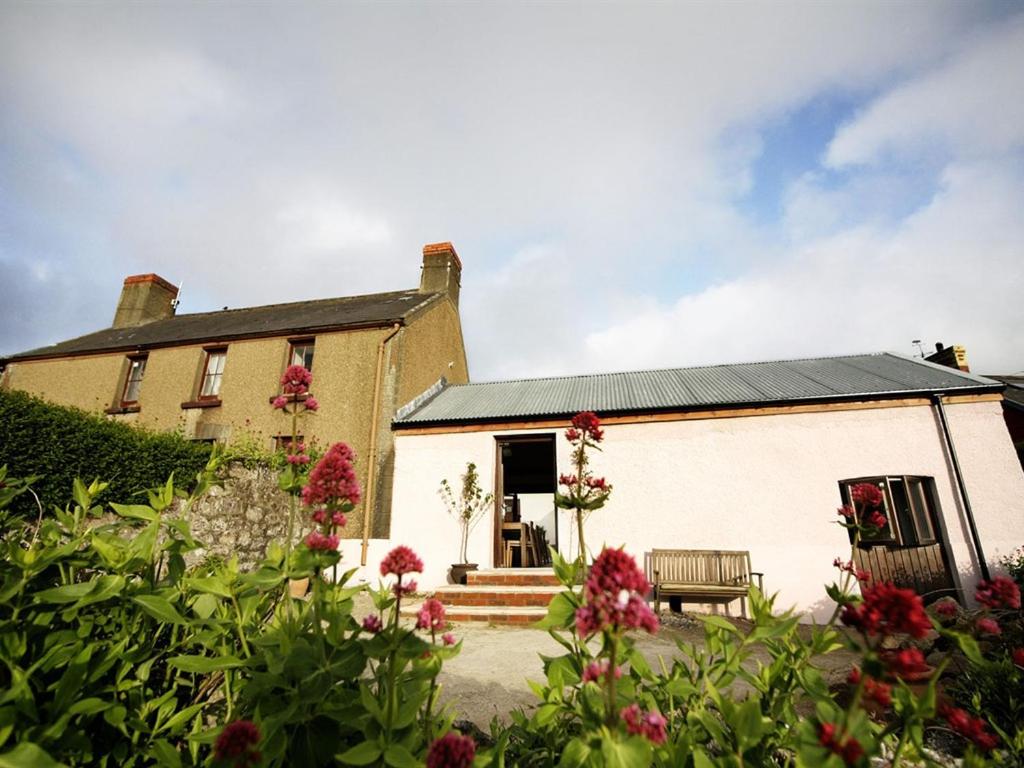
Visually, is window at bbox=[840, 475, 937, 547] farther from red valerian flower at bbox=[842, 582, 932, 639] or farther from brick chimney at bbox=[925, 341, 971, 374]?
red valerian flower at bbox=[842, 582, 932, 639]

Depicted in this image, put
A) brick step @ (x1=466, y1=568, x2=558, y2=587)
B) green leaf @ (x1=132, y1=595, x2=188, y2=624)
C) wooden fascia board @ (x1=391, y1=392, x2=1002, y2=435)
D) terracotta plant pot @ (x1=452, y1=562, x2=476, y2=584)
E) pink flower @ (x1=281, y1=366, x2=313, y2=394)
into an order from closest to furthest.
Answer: green leaf @ (x1=132, y1=595, x2=188, y2=624) → pink flower @ (x1=281, y1=366, x2=313, y2=394) → brick step @ (x1=466, y1=568, x2=558, y2=587) → wooden fascia board @ (x1=391, y1=392, x2=1002, y2=435) → terracotta plant pot @ (x1=452, y1=562, x2=476, y2=584)

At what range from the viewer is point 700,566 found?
8125 millimetres

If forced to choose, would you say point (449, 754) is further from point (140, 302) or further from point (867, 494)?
point (140, 302)

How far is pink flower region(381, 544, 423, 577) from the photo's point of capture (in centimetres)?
140

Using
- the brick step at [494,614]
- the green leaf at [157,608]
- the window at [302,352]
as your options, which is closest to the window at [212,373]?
the window at [302,352]

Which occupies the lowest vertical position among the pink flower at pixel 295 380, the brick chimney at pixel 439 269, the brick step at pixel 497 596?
the brick step at pixel 497 596

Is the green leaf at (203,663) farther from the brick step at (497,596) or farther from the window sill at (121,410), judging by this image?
the window sill at (121,410)

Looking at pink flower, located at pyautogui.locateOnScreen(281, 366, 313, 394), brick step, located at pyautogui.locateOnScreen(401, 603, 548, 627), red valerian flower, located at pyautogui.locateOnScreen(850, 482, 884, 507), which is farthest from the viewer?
brick step, located at pyautogui.locateOnScreen(401, 603, 548, 627)

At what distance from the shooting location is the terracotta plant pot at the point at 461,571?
351 inches

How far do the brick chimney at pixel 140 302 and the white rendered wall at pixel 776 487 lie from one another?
50.7 feet

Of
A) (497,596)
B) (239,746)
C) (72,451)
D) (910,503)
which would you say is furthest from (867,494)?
(72,451)

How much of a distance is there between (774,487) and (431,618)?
861 cm

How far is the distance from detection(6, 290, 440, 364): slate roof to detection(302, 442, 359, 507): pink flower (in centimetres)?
1069

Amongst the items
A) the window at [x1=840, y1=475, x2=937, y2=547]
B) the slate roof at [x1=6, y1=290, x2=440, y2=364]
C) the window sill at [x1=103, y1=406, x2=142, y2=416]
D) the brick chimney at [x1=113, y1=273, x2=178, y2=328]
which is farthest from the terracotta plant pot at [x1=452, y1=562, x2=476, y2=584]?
the brick chimney at [x1=113, y1=273, x2=178, y2=328]
